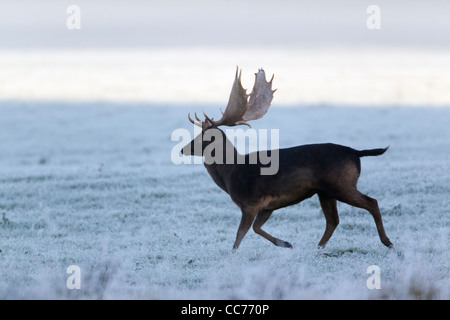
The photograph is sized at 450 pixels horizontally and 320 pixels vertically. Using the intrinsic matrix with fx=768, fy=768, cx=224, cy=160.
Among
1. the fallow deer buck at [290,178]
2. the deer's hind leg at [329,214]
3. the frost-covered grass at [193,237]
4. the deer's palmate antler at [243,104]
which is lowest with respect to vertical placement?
the frost-covered grass at [193,237]

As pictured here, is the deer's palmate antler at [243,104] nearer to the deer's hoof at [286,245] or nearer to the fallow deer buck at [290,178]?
the fallow deer buck at [290,178]

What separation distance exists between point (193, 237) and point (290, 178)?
2.53m

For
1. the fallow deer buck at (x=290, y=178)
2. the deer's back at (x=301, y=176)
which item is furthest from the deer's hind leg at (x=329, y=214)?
the deer's back at (x=301, y=176)

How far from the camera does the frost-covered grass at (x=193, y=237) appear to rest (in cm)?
818

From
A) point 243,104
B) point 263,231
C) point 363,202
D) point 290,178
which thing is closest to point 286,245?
point 263,231

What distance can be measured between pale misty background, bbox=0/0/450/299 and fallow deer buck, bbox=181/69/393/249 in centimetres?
56

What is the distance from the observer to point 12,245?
11.1 metres

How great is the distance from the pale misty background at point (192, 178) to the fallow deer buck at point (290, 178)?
0.56 metres

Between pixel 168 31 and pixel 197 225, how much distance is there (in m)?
77.6

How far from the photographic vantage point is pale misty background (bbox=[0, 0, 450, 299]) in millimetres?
8719

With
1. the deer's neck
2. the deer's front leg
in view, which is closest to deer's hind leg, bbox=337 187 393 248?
the deer's front leg

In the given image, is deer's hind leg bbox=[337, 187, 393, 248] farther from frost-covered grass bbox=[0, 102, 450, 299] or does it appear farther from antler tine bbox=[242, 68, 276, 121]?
antler tine bbox=[242, 68, 276, 121]

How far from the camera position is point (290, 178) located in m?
9.55

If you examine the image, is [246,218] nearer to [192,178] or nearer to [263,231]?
[263,231]
